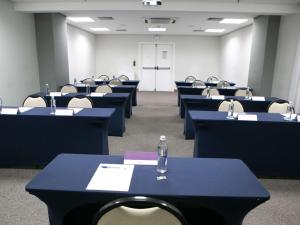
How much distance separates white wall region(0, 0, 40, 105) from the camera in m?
5.29

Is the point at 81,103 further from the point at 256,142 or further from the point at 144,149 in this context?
the point at 256,142

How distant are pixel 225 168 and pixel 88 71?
9877 millimetres

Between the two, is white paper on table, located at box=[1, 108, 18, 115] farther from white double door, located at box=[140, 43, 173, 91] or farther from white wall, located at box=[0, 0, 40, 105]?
white double door, located at box=[140, 43, 173, 91]

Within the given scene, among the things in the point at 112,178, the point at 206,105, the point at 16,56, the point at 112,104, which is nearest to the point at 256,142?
the point at 206,105

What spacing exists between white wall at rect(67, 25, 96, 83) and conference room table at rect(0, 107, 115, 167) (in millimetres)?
5503

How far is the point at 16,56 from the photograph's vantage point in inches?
227

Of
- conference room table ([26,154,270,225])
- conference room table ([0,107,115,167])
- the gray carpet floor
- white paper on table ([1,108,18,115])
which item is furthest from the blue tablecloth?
conference room table ([26,154,270,225])

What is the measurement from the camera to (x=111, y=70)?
12.3 m

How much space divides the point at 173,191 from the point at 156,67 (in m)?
10.9

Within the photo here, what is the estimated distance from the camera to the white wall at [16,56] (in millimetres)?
5293

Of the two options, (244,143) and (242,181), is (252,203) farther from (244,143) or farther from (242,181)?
(244,143)

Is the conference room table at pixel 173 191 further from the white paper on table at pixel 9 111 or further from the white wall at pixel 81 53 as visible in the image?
the white wall at pixel 81 53

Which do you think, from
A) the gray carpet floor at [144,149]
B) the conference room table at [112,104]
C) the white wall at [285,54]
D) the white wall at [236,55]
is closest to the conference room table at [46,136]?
the gray carpet floor at [144,149]

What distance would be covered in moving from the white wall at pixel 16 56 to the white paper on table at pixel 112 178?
4.44 metres
